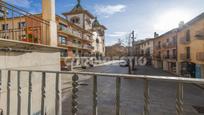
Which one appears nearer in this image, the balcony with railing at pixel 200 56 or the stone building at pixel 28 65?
the stone building at pixel 28 65

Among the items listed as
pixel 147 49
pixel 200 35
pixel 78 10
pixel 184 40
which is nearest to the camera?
pixel 200 35

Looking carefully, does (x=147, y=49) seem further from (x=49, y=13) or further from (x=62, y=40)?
(x=49, y=13)

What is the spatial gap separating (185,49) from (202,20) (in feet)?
16.1

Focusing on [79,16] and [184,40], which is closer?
[184,40]

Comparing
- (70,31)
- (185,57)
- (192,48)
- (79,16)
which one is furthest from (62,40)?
(192,48)

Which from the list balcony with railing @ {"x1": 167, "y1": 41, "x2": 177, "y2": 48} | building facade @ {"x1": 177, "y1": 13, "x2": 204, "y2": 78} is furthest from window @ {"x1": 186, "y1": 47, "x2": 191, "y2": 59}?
balcony with railing @ {"x1": 167, "y1": 41, "x2": 177, "y2": 48}

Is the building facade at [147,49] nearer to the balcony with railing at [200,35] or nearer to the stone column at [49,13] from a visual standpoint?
the balcony with railing at [200,35]

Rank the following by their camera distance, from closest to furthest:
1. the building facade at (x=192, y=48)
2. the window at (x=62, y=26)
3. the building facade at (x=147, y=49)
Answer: the building facade at (x=192, y=48) < the window at (x=62, y=26) < the building facade at (x=147, y=49)

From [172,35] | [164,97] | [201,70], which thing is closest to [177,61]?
[172,35]

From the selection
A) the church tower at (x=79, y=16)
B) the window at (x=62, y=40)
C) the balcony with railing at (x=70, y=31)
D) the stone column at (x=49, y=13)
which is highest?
the church tower at (x=79, y=16)

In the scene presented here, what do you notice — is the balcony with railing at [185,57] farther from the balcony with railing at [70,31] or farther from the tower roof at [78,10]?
the tower roof at [78,10]

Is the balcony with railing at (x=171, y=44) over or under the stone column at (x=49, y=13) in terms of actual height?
over

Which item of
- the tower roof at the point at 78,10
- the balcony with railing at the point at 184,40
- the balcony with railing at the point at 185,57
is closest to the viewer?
the balcony with railing at the point at 184,40

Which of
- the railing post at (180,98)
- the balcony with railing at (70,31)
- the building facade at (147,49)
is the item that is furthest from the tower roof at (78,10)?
the railing post at (180,98)
